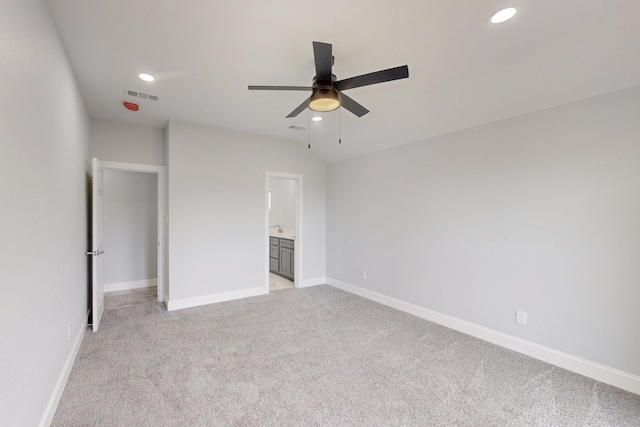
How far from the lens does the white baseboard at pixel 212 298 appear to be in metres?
4.03

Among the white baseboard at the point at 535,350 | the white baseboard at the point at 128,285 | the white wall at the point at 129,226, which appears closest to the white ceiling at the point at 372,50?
the white wall at the point at 129,226

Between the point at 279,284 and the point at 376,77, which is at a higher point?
the point at 376,77

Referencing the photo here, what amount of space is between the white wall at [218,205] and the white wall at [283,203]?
177cm

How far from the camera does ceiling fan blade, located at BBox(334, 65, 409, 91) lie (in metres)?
1.88

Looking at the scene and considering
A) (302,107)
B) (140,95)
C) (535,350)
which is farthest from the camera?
(140,95)

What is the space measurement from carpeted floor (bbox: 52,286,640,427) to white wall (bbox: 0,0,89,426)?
19.3 inches

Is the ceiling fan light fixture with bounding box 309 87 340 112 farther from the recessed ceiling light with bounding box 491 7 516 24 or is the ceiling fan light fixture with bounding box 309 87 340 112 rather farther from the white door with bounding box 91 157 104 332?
the white door with bounding box 91 157 104 332

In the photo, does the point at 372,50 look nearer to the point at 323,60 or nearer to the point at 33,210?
the point at 323,60

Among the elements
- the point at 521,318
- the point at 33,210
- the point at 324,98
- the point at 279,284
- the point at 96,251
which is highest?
the point at 324,98

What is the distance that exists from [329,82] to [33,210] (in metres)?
2.06

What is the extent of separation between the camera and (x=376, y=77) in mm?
1983

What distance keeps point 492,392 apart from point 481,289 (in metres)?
1.23

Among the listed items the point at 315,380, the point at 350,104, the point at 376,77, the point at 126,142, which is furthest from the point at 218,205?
the point at 376,77

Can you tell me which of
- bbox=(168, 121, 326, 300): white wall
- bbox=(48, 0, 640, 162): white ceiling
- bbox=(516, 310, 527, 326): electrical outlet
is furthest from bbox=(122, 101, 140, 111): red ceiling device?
bbox=(516, 310, 527, 326): electrical outlet
